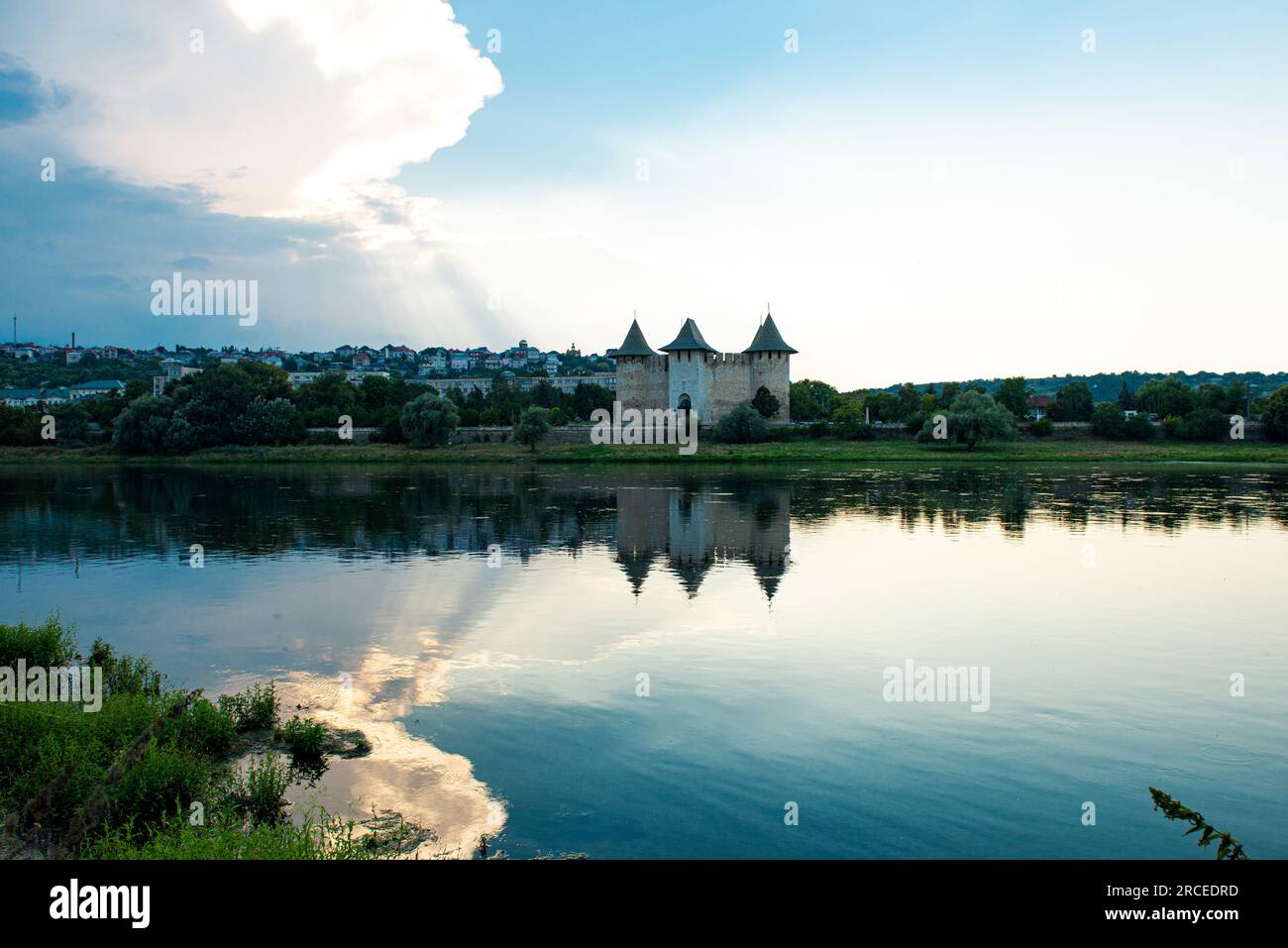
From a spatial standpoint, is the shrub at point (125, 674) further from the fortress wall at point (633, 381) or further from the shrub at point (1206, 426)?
the shrub at point (1206, 426)

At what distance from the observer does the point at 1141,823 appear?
662 centimetres

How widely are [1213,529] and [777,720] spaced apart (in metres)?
19.9

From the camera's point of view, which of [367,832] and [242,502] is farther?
[242,502]

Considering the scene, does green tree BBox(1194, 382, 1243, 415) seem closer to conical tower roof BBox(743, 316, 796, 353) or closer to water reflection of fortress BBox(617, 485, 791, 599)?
conical tower roof BBox(743, 316, 796, 353)

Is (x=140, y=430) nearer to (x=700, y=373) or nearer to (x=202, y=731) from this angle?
(x=700, y=373)

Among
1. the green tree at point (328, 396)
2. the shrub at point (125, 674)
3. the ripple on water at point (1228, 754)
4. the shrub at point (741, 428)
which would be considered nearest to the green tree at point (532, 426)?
the shrub at point (741, 428)

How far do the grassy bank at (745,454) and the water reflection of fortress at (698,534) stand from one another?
22.0 m

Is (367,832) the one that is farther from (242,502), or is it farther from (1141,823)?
(242,502)

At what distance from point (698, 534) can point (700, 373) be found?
150 ft

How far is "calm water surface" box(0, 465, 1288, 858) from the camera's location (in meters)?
6.89

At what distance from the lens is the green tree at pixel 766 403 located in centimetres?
6812

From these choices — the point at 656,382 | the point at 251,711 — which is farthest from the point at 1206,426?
the point at 251,711

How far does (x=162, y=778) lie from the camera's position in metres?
6.82
